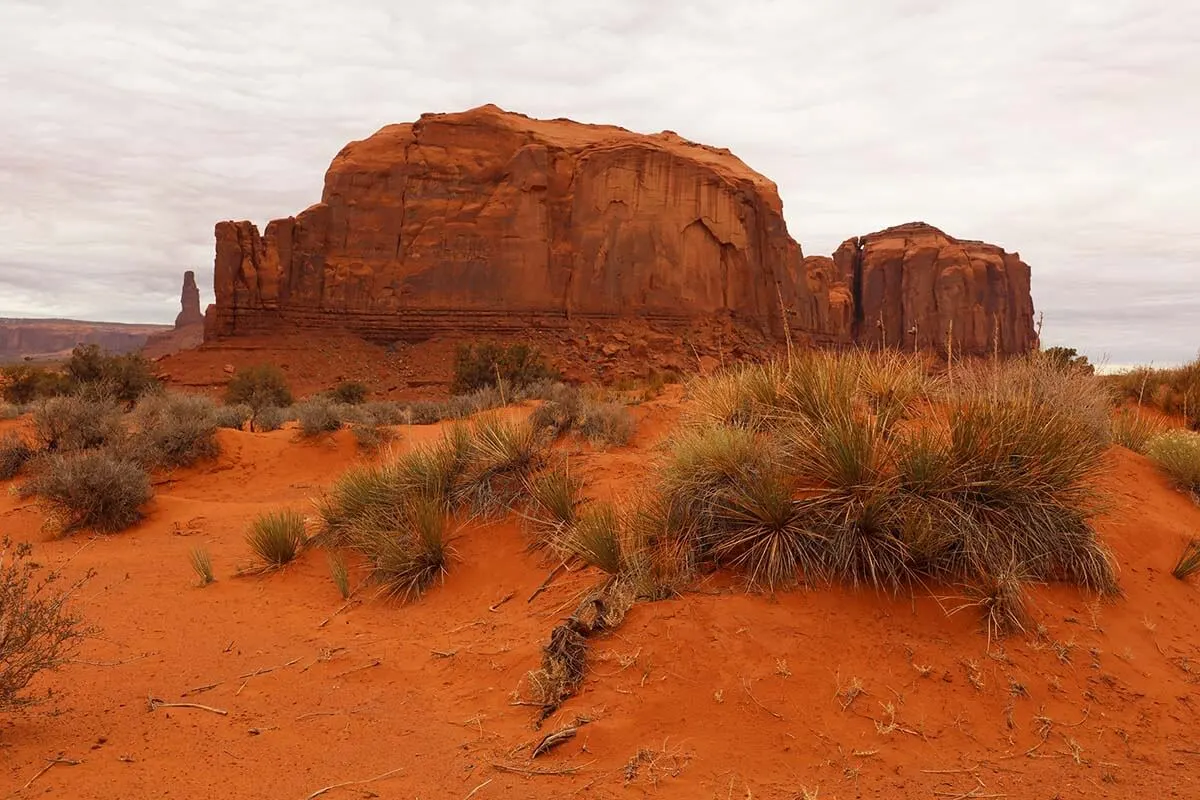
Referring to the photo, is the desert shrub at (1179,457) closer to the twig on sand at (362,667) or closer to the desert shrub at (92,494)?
the twig on sand at (362,667)

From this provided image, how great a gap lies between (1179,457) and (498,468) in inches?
247

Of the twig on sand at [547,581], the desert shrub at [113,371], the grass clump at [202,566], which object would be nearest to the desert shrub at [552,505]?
the twig on sand at [547,581]

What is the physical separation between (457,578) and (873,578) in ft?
9.87

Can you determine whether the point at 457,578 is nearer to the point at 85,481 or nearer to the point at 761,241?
the point at 85,481

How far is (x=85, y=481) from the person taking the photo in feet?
26.5

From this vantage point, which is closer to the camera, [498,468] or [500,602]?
[500,602]

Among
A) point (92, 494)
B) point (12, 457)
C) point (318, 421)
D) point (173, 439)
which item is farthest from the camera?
point (318, 421)

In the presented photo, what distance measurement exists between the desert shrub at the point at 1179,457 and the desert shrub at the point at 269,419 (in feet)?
47.3

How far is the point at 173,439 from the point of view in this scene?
37.0 ft

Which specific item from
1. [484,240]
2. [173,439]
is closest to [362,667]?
[173,439]

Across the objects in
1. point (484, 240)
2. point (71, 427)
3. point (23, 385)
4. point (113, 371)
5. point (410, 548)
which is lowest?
point (410, 548)

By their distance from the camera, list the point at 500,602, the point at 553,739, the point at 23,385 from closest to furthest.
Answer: the point at 553,739 → the point at 500,602 → the point at 23,385

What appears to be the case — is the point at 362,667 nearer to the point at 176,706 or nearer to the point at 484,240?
the point at 176,706

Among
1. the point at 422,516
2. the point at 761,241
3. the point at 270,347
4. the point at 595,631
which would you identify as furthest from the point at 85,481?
the point at 761,241
